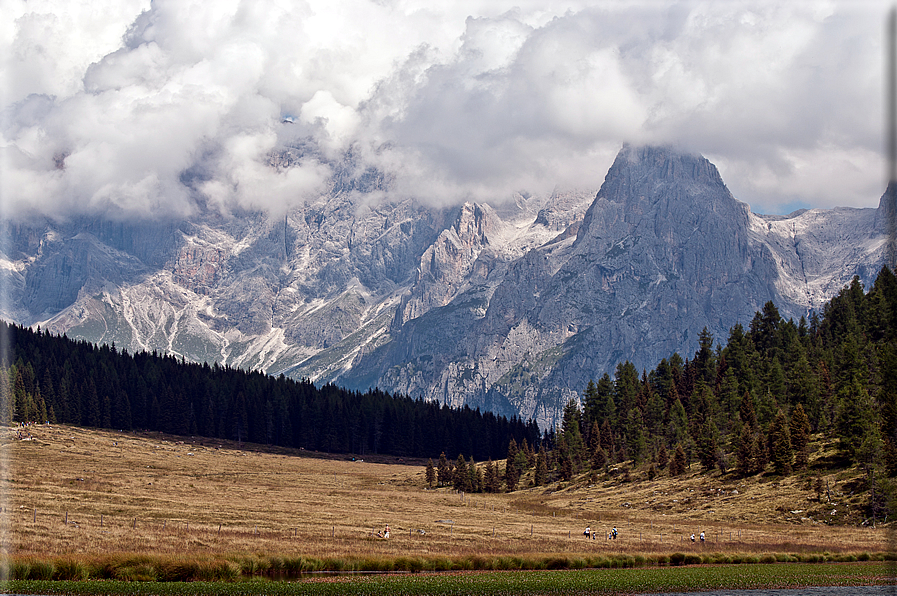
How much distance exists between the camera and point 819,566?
66.0 meters

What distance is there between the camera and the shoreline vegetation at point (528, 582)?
161 ft

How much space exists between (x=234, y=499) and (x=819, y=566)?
247ft

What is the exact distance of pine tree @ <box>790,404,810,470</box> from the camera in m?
115

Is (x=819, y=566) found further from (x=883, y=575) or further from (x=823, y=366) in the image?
(x=823, y=366)

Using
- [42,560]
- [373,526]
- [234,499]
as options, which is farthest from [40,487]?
[42,560]

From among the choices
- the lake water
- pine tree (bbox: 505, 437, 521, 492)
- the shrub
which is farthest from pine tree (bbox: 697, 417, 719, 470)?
the shrub

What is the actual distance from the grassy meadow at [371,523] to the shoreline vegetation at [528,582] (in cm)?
294

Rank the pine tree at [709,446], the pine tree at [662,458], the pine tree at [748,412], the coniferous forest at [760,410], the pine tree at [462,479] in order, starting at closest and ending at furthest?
1. the coniferous forest at [760,410]
2. the pine tree at [709,446]
3. the pine tree at [748,412]
4. the pine tree at [662,458]
5. the pine tree at [462,479]

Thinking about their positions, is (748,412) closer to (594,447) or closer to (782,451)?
(782,451)

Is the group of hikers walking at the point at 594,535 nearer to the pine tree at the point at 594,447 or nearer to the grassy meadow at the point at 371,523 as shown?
the grassy meadow at the point at 371,523

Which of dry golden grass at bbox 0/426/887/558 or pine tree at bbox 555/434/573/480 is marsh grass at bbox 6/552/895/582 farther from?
pine tree at bbox 555/434/573/480

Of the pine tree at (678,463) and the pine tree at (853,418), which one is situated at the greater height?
the pine tree at (853,418)

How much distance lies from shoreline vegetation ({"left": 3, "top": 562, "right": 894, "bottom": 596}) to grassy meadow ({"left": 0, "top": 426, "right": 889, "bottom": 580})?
9.66 feet

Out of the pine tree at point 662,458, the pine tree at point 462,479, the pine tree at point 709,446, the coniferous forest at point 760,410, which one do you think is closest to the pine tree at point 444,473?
the pine tree at point 462,479
